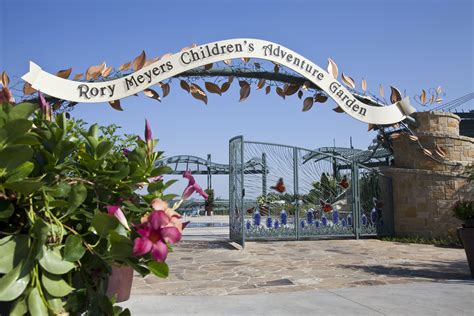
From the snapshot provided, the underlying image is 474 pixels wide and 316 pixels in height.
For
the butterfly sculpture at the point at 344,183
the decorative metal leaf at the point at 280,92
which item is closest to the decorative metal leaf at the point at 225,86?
the decorative metal leaf at the point at 280,92

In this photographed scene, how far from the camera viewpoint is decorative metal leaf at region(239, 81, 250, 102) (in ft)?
25.3

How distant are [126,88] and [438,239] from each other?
7.60 meters

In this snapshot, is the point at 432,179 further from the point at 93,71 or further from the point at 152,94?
the point at 93,71

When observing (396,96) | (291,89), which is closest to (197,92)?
(291,89)

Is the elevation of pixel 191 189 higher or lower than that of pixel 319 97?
lower

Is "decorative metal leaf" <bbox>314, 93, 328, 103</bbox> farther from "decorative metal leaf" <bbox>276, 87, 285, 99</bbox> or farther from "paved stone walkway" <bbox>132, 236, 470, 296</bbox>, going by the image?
"paved stone walkway" <bbox>132, 236, 470, 296</bbox>

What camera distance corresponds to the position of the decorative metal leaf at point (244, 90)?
7.70m

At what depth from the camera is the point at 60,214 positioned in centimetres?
112

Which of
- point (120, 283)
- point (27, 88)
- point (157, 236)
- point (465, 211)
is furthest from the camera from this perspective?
point (27, 88)

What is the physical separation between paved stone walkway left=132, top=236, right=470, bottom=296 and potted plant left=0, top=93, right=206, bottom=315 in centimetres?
398

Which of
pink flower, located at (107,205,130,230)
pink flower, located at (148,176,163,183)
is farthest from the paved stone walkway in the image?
pink flower, located at (107,205,130,230)

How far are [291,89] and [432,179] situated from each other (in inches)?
176

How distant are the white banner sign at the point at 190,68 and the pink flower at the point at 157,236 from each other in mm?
5791

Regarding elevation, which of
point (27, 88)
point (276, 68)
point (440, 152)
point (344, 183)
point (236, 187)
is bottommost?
point (236, 187)
